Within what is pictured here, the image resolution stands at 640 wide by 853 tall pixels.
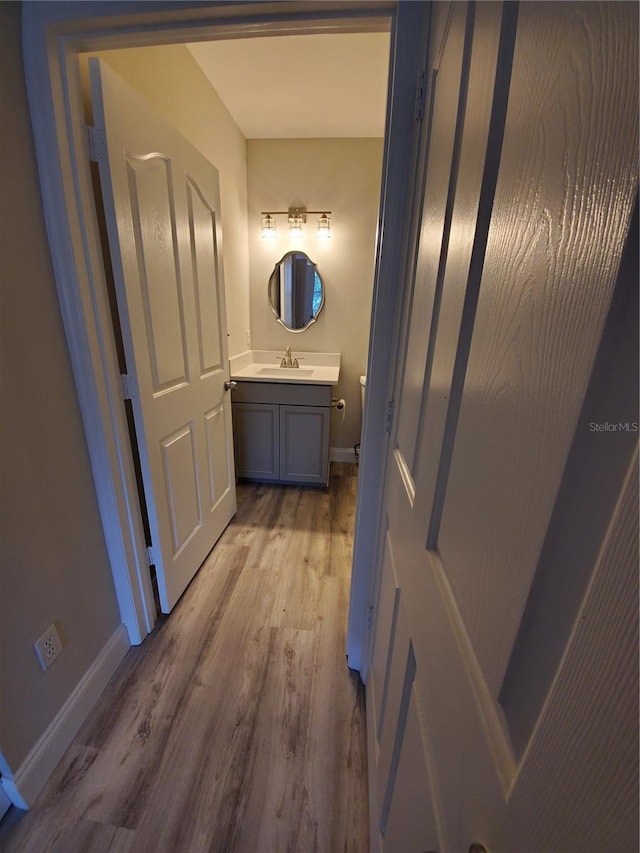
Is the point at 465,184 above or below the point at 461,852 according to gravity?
above

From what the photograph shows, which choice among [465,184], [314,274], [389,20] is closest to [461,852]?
[465,184]

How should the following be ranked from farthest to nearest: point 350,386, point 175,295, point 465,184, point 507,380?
point 350,386 → point 175,295 → point 465,184 → point 507,380

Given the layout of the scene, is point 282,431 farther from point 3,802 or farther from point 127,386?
point 3,802

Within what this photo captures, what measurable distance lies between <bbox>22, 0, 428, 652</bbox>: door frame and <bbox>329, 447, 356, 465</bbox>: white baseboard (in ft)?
6.58

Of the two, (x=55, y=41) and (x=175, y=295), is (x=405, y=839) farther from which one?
(x=55, y=41)

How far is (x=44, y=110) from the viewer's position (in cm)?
91

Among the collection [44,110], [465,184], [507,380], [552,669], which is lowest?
[552,669]

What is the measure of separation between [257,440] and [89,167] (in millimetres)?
1847

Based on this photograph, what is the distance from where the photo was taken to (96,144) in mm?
1023

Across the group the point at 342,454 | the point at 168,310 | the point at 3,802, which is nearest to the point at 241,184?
the point at 168,310

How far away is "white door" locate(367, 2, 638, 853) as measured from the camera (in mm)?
203

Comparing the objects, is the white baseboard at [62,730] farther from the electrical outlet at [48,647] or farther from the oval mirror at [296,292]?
the oval mirror at [296,292]

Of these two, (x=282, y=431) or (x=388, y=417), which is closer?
(x=388, y=417)

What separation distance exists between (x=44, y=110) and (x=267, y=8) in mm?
657
